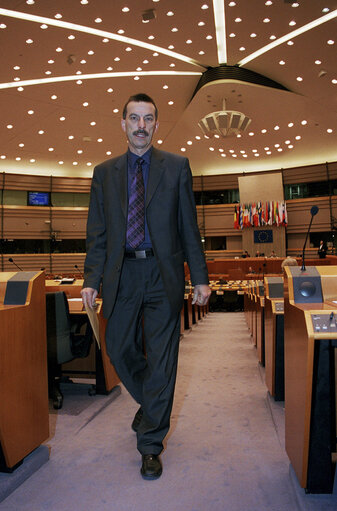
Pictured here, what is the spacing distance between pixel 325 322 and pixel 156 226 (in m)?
0.81

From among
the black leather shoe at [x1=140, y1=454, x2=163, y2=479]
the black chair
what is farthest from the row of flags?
the black leather shoe at [x1=140, y1=454, x2=163, y2=479]

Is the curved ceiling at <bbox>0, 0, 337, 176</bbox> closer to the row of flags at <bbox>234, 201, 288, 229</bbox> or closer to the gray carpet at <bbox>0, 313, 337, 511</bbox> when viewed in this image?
the row of flags at <bbox>234, 201, 288, 229</bbox>

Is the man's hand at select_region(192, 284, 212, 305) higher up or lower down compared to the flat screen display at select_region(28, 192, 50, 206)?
lower down

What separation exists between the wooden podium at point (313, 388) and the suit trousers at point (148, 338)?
1.70 ft

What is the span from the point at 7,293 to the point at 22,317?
5.7 inches

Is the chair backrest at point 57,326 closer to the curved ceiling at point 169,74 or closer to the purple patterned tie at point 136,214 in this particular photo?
the purple patterned tie at point 136,214

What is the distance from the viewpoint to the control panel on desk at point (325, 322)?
121cm

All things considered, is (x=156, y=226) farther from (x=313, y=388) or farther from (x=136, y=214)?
(x=313, y=388)

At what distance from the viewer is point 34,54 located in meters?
9.26

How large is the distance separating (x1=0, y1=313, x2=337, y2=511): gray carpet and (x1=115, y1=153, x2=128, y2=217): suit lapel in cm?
108

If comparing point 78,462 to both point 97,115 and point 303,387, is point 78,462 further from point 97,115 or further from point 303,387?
point 97,115

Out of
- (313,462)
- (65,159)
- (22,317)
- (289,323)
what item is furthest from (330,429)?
(65,159)

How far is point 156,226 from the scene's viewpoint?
1.77 metres

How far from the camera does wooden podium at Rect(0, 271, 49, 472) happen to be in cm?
155
